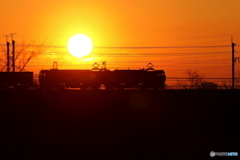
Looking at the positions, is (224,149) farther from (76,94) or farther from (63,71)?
(63,71)

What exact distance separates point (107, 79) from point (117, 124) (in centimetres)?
3345

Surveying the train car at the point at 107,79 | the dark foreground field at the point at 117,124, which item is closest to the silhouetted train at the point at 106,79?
the train car at the point at 107,79

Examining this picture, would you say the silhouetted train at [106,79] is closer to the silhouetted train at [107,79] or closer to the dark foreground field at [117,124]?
the silhouetted train at [107,79]

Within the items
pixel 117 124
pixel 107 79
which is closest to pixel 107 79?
pixel 107 79

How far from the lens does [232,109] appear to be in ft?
101

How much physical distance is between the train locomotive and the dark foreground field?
23.3m

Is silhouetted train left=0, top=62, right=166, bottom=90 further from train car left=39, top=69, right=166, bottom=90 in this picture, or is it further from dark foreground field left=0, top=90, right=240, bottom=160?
dark foreground field left=0, top=90, right=240, bottom=160

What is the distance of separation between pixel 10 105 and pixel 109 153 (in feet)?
27.1

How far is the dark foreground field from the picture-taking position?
18328 millimetres

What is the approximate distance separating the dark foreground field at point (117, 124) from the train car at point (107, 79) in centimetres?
2329

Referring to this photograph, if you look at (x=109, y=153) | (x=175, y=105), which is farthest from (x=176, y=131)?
(x=175, y=105)

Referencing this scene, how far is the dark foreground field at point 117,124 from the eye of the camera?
1833 centimetres

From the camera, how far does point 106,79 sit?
200ft

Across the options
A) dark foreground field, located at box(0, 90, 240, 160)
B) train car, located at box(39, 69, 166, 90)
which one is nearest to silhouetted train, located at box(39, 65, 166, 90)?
train car, located at box(39, 69, 166, 90)
